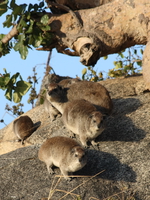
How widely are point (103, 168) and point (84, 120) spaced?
945 mm

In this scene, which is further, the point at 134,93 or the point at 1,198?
the point at 134,93

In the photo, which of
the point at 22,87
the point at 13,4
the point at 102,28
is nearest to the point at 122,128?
the point at 22,87

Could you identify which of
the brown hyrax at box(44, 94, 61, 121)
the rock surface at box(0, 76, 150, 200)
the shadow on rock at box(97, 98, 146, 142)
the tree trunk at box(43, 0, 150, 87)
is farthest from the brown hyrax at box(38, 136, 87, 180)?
the tree trunk at box(43, 0, 150, 87)

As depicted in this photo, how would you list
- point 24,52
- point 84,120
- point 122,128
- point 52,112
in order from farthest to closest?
point 24,52, point 52,112, point 122,128, point 84,120

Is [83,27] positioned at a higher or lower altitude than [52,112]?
higher

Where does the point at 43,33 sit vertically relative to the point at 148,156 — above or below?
above

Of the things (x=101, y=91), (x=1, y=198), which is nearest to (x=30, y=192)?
(x=1, y=198)

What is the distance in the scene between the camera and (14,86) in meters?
8.72

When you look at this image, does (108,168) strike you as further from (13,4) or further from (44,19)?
(13,4)

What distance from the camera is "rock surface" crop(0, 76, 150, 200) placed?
5.19 metres

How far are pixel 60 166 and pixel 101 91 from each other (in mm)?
2179

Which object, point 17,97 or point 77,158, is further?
→ point 17,97

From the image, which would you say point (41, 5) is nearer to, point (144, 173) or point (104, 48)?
point (104, 48)

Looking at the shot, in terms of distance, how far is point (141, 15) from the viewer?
8547 millimetres
